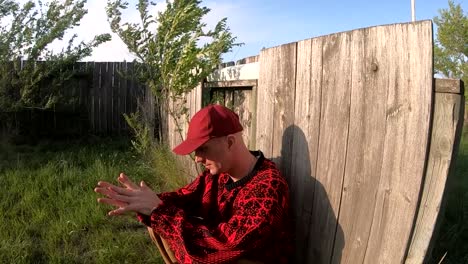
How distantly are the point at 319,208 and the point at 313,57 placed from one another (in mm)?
726

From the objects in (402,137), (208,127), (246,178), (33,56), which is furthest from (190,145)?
(33,56)

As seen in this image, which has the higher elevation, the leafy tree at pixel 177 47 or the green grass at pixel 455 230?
the leafy tree at pixel 177 47

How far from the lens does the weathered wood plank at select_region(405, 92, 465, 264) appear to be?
64.4 inches

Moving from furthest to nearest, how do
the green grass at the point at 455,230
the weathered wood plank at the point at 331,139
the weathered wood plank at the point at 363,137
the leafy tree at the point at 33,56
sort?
the leafy tree at the point at 33,56
the green grass at the point at 455,230
the weathered wood plank at the point at 331,139
the weathered wood plank at the point at 363,137

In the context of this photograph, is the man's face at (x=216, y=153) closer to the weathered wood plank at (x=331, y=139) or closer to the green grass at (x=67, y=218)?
the weathered wood plank at (x=331, y=139)

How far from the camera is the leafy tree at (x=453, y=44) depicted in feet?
34.2

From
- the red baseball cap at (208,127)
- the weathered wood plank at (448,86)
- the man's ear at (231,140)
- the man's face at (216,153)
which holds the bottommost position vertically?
the man's face at (216,153)

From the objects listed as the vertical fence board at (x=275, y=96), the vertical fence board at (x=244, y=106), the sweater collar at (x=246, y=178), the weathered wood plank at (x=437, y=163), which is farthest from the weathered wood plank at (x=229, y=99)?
the weathered wood plank at (x=437, y=163)

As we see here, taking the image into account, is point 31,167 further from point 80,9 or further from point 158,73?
point 80,9

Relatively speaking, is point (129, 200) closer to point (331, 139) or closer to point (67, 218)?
point (331, 139)

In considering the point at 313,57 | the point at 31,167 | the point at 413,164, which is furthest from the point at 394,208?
the point at 31,167

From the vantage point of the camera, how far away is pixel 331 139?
2.15 m

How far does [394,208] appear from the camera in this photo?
71.5 inches

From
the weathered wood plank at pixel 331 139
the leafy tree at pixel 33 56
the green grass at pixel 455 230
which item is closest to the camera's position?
the weathered wood plank at pixel 331 139
